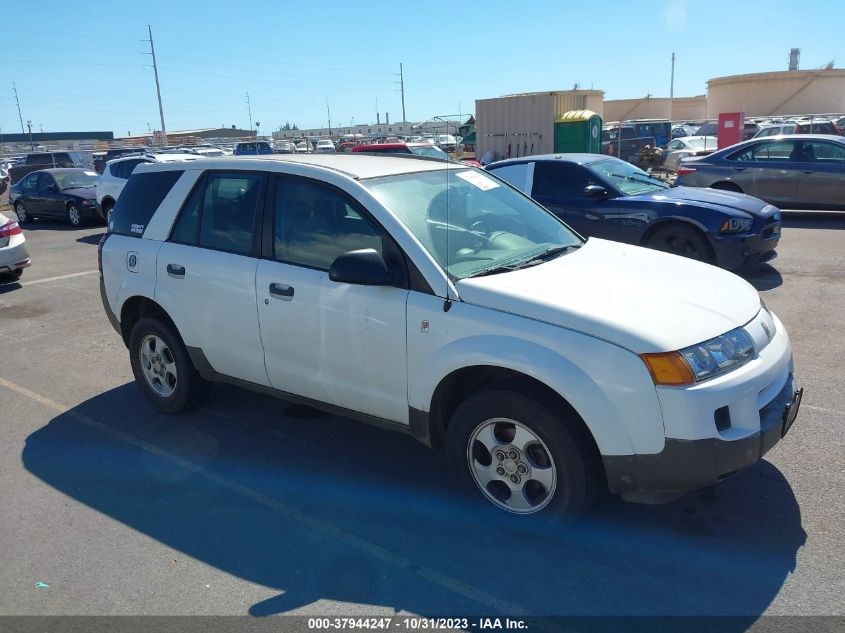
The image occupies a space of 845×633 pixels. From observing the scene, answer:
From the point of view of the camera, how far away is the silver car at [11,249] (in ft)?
32.2

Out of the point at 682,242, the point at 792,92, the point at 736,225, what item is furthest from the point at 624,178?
the point at 792,92

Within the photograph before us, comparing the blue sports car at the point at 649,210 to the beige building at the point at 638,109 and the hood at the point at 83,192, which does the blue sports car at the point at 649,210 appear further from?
the beige building at the point at 638,109

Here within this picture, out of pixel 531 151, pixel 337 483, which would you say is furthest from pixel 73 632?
pixel 531 151

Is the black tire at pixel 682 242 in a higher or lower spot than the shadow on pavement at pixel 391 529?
higher

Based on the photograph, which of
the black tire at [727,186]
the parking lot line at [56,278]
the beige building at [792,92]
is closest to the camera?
the parking lot line at [56,278]

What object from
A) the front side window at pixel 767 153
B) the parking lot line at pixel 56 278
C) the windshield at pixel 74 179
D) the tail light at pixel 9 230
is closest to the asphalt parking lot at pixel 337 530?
the tail light at pixel 9 230

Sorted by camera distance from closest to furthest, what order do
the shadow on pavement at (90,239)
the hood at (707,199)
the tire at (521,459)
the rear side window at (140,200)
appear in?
1. the tire at (521,459)
2. the rear side window at (140,200)
3. the hood at (707,199)
4. the shadow on pavement at (90,239)

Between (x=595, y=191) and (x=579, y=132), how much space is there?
39.9ft

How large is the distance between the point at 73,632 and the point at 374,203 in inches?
97.1

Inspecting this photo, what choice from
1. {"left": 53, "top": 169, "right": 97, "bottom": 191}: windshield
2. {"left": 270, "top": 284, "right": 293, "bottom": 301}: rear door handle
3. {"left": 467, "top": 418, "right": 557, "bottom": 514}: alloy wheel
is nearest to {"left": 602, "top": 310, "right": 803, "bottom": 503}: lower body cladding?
{"left": 467, "top": 418, "right": 557, "bottom": 514}: alloy wheel

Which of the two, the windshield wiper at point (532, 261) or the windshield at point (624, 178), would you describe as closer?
the windshield wiper at point (532, 261)

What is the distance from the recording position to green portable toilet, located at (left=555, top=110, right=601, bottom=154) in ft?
65.3

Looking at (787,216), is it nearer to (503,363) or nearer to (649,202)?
(649,202)

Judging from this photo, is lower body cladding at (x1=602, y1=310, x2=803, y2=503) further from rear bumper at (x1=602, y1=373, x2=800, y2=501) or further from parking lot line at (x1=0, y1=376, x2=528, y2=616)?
parking lot line at (x1=0, y1=376, x2=528, y2=616)
